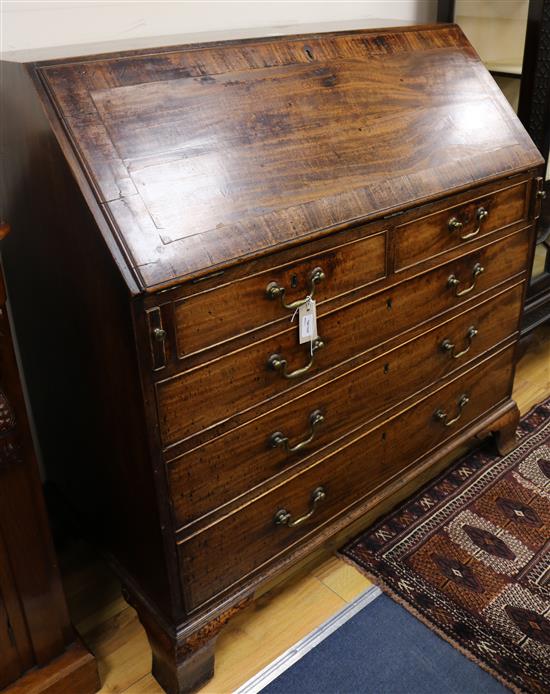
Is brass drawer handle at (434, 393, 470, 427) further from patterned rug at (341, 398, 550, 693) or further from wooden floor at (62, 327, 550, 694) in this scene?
wooden floor at (62, 327, 550, 694)

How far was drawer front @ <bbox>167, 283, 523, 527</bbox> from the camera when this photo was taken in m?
1.31

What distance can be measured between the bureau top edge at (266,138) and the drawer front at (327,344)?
0.62 ft

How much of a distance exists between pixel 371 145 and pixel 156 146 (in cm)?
49

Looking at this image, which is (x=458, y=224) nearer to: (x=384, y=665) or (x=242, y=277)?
(x=242, y=277)

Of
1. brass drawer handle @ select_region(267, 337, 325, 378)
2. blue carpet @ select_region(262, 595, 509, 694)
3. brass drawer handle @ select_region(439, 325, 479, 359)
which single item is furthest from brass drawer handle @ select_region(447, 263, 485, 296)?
blue carpet @ select_region(262, 595, 509, 694)

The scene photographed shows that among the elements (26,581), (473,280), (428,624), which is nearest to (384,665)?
(428,624)

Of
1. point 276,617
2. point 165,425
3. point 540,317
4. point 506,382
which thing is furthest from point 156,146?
point 540,317

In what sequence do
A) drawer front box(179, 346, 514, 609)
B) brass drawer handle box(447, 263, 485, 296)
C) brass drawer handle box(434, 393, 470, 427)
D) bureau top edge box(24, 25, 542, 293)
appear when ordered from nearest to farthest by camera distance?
bureau top edge box(24, 25, 542, 293) < drawer front box(179, 346, 514, 609) < brass drawer handle box(447, 263, 485, 296) < brass drawer handle box(434, 393, 470, 427)

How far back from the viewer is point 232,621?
5.40 ft

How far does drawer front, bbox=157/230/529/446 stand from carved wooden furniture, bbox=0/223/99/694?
266 millimetres

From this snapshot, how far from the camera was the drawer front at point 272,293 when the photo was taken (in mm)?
1167

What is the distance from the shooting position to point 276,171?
4.25 feet

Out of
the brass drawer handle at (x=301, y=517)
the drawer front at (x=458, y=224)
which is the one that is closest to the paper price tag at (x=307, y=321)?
the drawer front at (x=458, y=224)

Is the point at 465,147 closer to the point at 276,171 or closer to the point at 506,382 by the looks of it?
the point at 276,171
